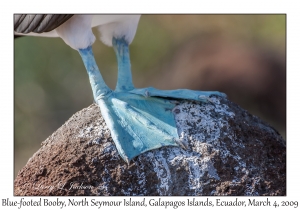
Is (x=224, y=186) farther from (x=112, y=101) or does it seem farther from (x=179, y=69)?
(x=179, y=69)

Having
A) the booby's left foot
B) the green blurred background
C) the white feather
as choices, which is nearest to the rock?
the booby's left foot

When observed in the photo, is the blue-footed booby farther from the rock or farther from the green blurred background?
the green blurred background

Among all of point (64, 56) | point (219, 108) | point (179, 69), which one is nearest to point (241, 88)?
point (179, 69)

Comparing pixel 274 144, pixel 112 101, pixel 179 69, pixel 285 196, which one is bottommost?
pixel 285 196

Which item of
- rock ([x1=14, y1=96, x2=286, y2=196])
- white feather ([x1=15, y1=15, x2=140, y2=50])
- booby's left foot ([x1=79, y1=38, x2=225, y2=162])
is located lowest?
rock ([x1=14, y1=96, x2=286, y2=196])

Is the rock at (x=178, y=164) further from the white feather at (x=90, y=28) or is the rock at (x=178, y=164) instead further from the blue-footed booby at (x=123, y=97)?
the white feather at (x=90, y=28)

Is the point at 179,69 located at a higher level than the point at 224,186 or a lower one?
higher

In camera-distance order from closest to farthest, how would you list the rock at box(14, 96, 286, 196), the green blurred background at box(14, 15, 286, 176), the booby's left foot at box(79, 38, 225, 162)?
the rock at box(14, 96, 286, 196)
the booby's left foot at box(79, 38, 225, 162)
the green blurred background at box(14, 15, 286, 176)

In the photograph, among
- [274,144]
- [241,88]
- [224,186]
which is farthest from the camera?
[241,88]
